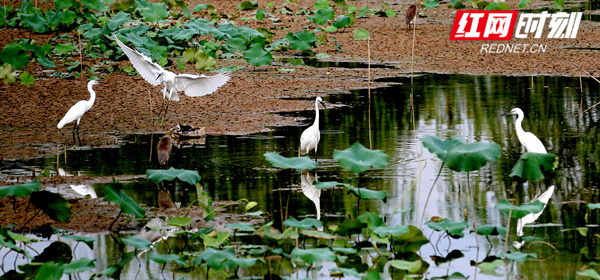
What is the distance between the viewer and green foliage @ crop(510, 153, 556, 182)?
18.0 ft

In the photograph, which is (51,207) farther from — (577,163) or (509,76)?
(509,76)

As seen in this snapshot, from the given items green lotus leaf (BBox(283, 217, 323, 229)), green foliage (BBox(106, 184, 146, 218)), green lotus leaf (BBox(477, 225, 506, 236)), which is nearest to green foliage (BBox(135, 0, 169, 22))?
green foliage (BBox(106, 184, 146, 218))

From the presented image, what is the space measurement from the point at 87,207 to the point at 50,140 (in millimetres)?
3230

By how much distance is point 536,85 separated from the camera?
1255 cm

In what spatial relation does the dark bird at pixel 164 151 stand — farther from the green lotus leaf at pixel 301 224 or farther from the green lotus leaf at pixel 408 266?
the green lotus leaf at pixel 408 266

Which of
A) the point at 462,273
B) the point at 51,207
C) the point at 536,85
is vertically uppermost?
the point at 536,85

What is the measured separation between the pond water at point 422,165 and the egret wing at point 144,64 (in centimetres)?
112

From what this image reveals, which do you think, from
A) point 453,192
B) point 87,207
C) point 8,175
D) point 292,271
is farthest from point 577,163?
point 8,175

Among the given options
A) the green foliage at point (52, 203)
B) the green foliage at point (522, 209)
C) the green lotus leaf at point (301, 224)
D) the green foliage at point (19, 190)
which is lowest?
the green lotus leaf at point (301, 224)

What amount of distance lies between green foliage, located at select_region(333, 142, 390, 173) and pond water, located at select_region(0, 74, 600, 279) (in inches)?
16.8

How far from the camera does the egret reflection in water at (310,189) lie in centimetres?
655

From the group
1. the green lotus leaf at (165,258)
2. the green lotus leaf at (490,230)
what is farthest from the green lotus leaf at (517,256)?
the green lotus leaf at (165,258)

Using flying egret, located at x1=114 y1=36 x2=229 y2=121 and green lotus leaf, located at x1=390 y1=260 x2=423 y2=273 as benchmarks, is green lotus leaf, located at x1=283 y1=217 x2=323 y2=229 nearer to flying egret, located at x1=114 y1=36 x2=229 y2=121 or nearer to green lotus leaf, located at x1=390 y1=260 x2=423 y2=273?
green lotus leaf, located at x1=390 y1=260 x2=423 y2=273

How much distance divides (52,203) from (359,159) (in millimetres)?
2141
